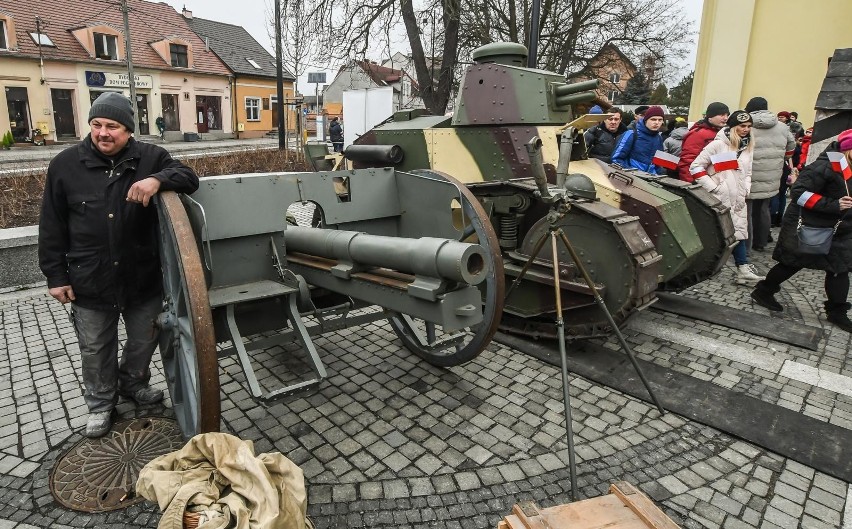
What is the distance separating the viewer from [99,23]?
2947 cm

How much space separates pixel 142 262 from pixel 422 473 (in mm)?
1983

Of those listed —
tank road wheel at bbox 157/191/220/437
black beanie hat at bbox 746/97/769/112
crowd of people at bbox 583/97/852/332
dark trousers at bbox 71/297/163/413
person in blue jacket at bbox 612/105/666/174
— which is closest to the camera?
tank road wheel at bbox 157/191/220/437

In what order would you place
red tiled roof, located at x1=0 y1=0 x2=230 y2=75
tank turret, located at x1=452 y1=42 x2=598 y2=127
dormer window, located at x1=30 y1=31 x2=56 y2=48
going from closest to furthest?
tank turret, located at x1=452 y1=42 x2=598 y2=127
dormer window, located at x1=30 y1=31 x2=56 y2=48
red tiled roof, located at x1=0 y1=0 x2=230 y2=75

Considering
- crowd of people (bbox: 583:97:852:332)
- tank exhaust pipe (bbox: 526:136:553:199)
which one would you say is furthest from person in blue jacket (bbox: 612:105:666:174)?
tank exhaust pipe (bbox: 526:136:553:199)

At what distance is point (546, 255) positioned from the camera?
496 centimetres

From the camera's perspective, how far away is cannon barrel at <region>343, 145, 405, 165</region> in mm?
5656

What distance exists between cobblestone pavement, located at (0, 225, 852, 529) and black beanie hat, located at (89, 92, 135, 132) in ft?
5.82

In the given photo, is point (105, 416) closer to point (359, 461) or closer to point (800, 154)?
point (359, 461)

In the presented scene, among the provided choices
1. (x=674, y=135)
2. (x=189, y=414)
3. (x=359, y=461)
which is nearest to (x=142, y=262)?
(x=189, y=414)

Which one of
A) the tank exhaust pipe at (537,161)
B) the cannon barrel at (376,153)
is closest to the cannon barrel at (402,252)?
the tank exhaust pipe at (537,161)

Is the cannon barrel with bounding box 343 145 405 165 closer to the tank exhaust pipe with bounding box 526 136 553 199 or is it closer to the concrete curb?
the tank exhaust pipe with bounding box 526 136 553 199

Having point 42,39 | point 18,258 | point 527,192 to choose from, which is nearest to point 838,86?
point 527,192

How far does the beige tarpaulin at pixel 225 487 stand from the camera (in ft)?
7.08

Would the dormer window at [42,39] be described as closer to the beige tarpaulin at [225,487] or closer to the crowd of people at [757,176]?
the crowd of people at [757,176]
